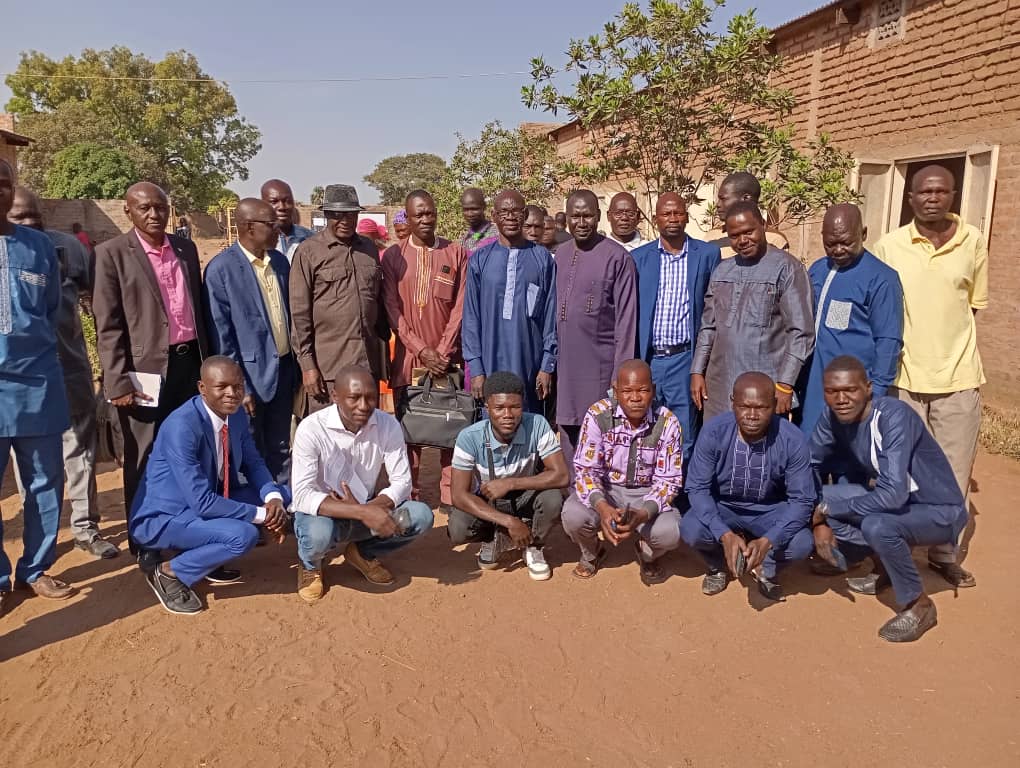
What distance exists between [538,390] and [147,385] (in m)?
2.21

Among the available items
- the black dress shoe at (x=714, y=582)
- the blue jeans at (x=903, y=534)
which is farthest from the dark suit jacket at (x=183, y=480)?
the blue jeans at (x=903, y=534)

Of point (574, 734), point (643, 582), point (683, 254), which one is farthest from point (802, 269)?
point (574, 734)

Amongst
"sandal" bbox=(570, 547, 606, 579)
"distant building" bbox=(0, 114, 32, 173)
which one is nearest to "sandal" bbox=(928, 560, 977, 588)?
"sandal" bbox=(570, 547, 606, 579)

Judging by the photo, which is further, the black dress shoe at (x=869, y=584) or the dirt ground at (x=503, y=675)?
the black dress shoe at (x=869, y=584)

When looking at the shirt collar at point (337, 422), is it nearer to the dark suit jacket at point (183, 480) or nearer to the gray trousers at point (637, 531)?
the dark suit jacket at point (183, 480)

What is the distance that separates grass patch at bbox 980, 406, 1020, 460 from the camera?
607cm

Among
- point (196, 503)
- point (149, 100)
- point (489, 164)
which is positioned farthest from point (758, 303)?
point (149, 100)

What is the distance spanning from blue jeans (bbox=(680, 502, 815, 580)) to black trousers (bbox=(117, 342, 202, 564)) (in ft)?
9.22

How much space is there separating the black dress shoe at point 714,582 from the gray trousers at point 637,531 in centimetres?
24

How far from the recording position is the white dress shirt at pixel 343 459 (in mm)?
3676

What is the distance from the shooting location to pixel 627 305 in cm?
428

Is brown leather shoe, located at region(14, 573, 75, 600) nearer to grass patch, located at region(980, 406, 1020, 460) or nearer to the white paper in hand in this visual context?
the white paper in hand

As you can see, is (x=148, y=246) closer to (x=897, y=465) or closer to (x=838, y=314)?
(x=838, y=314)

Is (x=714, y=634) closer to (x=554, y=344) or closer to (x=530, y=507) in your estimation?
(x=530, y=507)
